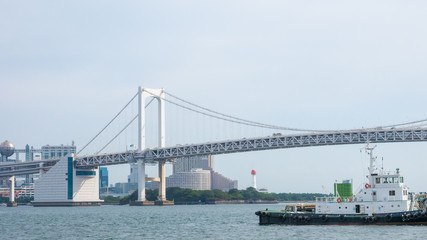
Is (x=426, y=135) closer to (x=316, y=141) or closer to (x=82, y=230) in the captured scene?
(x=316, y=141)

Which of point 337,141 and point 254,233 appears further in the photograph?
point 337,141

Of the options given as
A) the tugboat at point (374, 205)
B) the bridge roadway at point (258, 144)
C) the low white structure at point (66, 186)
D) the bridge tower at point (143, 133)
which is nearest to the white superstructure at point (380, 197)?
the tugboat at point (374, 205)

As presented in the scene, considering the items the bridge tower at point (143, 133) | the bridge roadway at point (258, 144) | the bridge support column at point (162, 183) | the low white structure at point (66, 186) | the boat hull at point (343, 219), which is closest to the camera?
the boat hull at point (343, 219)

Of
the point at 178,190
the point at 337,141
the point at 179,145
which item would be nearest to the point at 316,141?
the point at 337,141

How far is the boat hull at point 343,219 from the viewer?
51.6 m

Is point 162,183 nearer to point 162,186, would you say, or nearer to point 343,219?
point 162,186

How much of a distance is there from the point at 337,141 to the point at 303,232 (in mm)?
74263

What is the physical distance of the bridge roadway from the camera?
119188 mm

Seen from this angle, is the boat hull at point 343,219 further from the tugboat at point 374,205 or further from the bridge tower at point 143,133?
the bridge tower at point 143,133

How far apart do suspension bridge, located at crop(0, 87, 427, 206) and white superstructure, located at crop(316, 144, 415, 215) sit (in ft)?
221

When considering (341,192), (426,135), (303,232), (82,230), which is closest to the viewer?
(303,232)

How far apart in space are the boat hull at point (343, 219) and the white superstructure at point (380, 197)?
489 mm

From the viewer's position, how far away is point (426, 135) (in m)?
117

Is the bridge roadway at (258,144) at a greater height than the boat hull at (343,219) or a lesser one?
greater
